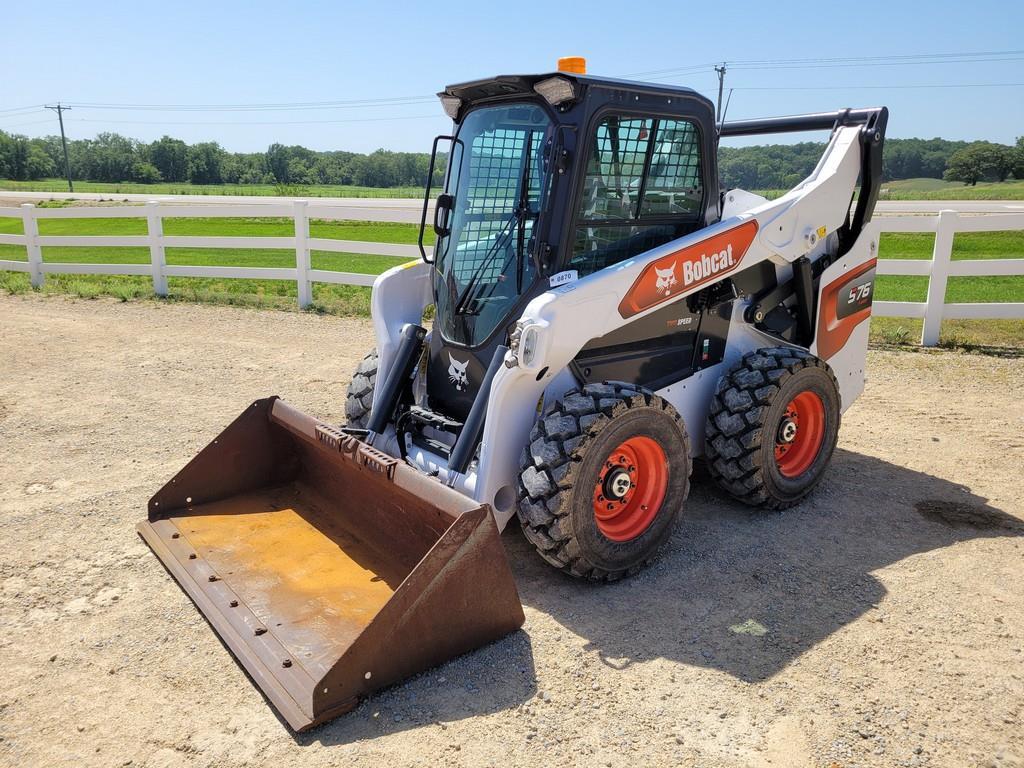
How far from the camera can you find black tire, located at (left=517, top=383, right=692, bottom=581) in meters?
3.65

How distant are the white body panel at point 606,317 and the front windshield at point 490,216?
0.42 meters

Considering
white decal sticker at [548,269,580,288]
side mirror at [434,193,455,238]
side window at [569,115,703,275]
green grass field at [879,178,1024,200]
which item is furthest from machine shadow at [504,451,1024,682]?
green grass field at [879,178,1024,200]

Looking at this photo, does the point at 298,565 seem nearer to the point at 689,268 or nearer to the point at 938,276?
the point at 689,268

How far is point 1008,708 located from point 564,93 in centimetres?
309

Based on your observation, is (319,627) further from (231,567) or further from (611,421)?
(611,421)

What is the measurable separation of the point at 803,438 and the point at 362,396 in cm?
267

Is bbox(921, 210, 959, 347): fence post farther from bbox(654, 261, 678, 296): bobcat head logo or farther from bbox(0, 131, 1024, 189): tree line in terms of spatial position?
bbox(0, 131, 1024, 189): tree line

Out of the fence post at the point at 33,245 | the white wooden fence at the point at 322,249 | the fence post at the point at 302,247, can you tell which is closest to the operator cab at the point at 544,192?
the white wooden fence at the point at 322,249

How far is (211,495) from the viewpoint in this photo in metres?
4.50

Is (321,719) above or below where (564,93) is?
below

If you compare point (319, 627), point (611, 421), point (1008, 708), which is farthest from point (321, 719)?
point (1008, 708)

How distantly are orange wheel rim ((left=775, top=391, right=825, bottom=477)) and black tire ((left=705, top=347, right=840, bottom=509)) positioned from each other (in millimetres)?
73

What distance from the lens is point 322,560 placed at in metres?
3.90

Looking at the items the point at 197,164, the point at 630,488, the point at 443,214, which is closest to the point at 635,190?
the point at 443,214
